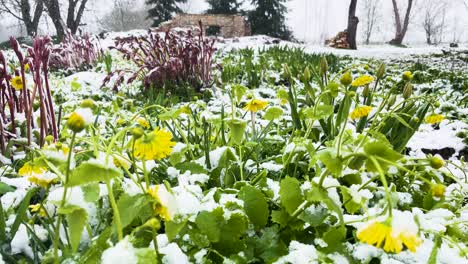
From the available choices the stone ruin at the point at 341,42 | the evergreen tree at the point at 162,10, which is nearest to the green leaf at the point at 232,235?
the stone ruin at the point at 341,42

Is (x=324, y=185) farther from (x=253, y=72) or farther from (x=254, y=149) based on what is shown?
(x=253, y=72)

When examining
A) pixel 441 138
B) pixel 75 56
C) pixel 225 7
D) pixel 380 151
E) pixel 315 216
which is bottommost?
pixel 441 138

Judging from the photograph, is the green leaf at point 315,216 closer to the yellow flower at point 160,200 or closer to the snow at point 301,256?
the snow at point 301,256

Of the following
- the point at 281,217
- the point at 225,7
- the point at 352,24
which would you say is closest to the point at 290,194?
the point at 281,217

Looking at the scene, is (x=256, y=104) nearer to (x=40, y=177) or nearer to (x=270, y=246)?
(x=270, y=246)

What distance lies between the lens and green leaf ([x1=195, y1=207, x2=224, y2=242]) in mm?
768

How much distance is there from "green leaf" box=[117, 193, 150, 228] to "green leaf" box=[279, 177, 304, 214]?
328 millimetres

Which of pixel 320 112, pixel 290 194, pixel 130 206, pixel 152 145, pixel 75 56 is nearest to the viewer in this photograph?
pixel 130 206

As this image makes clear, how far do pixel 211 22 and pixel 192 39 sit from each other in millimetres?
15407

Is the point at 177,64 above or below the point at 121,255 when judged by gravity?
above

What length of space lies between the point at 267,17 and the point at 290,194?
19.3m

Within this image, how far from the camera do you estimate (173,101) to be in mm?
2891

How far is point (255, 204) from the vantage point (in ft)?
2.83

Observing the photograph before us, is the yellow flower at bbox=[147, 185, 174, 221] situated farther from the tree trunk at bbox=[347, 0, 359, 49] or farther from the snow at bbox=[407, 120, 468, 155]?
the tree trunk at bbox=[347, 0, 359, 49]
